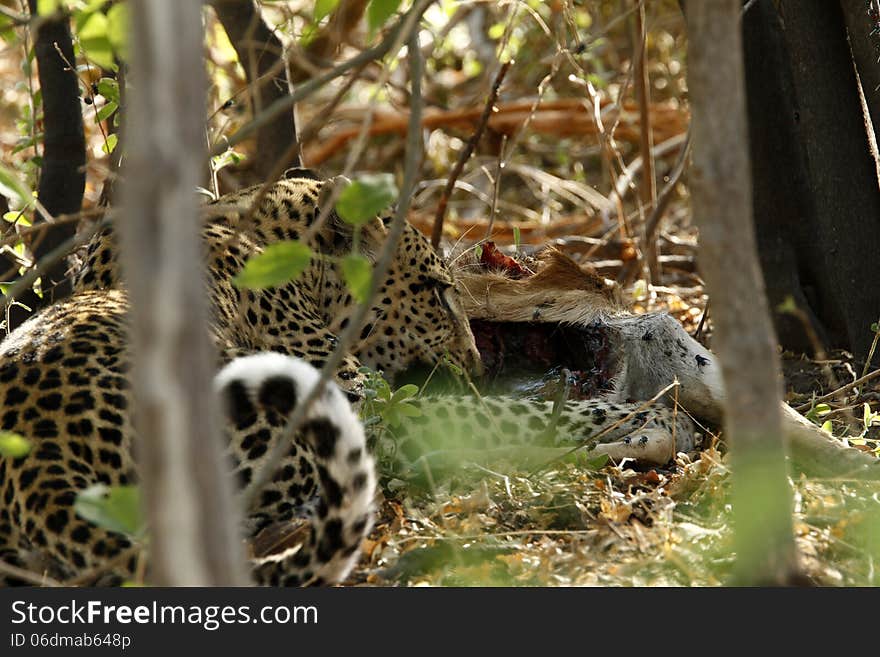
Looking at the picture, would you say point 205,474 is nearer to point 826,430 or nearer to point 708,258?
point 708,258

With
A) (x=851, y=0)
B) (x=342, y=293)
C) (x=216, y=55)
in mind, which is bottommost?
(x=342, y=293)

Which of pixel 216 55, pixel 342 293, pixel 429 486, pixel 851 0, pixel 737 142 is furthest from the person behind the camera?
pixel 216 55

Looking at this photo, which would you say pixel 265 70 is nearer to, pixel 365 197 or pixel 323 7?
pixel 323 7

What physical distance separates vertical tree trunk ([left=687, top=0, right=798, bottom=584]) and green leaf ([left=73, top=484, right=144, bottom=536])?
0.99 meters

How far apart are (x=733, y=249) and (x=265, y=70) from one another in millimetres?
3968

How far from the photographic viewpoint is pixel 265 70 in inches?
215

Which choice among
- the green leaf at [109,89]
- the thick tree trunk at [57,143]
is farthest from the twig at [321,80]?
the thick tree trunk at [57,143]

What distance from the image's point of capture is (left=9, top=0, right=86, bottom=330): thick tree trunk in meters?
4.46

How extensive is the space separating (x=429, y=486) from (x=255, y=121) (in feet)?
5.41

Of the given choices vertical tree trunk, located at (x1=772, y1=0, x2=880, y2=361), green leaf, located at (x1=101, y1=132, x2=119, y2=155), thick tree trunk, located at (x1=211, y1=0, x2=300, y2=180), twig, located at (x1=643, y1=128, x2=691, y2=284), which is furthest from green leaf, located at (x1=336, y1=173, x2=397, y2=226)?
twig, located at (x1=643, y1=128, x2=691, y2=284)

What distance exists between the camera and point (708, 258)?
1914mm

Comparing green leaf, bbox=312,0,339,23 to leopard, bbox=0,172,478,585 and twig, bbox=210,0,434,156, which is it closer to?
twig, bbox=210,0,434,156

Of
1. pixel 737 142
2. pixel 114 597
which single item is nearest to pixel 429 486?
pixel 114 597

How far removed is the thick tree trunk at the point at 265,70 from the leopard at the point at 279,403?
757 mm
